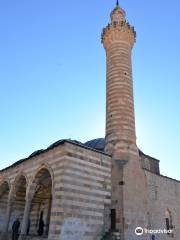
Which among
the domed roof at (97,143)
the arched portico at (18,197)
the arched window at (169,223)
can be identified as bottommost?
the arched window at (169,223)

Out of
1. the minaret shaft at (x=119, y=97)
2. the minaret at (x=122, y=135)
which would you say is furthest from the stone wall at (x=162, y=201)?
the minaret shaft at (x=119, y=97)

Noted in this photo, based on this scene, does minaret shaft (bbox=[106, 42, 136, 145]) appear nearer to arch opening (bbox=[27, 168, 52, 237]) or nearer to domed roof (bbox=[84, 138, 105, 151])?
domed roof (bbox=[84, 138, 105, 151])

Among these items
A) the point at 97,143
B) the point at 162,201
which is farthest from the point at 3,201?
the point at 162,201

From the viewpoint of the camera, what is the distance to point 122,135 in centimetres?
1445

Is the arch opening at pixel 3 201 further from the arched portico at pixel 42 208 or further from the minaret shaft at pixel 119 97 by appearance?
the minaret shaft at pixel 119 97

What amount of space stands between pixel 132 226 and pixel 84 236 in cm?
272

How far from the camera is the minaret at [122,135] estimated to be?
496 inches

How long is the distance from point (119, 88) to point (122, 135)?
9.39 feet

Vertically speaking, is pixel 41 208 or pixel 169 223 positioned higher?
pixel 41 208

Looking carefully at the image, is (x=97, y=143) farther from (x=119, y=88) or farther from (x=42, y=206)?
(x=42, y=206)

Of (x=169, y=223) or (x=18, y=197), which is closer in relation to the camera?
(x=18, y=197)

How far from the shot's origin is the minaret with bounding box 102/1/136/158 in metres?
14.4

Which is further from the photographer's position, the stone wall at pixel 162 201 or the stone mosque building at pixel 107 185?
the stone wall at pixel 162 201

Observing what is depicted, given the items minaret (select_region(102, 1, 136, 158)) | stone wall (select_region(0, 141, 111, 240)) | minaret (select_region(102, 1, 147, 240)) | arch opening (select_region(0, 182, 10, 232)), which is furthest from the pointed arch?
minaret (select_region(102, 1, 136, 158))
